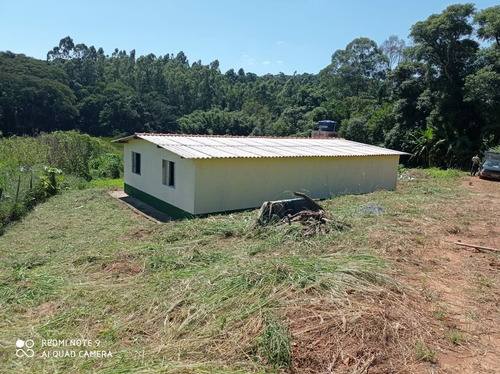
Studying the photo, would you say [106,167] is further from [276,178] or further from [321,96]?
[321,96]

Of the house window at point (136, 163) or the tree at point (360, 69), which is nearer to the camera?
the house window at point (136, 163)

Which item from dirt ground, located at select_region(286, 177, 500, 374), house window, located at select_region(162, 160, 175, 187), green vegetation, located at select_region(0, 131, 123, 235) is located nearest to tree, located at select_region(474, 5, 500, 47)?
house window, located at select_region(162, 160, 175, 187)

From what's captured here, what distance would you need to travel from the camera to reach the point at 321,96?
50.2m

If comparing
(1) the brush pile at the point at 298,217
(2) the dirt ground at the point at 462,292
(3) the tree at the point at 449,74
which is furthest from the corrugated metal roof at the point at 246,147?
(3) the tree at the point at 449,74

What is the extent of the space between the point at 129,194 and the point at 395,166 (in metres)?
12.1

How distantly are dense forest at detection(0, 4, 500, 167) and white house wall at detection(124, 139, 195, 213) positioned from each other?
60.3ft

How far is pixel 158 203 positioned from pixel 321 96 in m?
40.7

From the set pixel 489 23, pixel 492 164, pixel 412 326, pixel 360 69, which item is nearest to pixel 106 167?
pixel 492 164

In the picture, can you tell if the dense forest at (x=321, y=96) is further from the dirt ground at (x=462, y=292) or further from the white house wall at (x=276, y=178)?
the dirt ground at (x=462, y=292)

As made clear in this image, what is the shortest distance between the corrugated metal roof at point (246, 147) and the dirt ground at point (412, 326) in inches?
271

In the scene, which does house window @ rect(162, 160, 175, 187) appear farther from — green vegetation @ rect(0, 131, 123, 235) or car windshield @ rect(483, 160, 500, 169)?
car windshield @ rect(483, 160, 500, 169)

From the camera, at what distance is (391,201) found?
12.6m

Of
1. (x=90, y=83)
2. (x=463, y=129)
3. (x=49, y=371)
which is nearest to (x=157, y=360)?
(x=49, y=371)

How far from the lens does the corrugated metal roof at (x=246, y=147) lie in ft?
39.4
